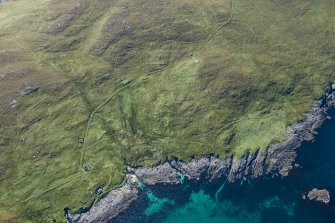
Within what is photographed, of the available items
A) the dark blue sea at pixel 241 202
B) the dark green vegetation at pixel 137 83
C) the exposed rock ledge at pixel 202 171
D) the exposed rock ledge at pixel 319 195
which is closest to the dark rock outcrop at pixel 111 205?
the exposed rock ledge at pixel 202 171

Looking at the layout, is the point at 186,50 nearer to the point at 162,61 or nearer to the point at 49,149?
the point at 162,61

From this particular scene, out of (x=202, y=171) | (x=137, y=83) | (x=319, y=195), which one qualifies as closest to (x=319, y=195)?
(x=319, y=195)

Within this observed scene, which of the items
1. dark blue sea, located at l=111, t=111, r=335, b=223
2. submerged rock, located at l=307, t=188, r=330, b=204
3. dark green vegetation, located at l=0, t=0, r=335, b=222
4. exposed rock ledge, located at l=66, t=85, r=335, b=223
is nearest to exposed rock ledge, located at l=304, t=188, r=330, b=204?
submerged rock, located at l=307, t=188, r=330, b=204

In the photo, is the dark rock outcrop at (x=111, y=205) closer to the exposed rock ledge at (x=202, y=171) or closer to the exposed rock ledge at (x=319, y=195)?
the exposed rock ledge at (x=202, y=171)

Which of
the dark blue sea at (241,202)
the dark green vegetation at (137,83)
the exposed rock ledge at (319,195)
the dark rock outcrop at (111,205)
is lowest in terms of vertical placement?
the exposed rock ledge at (319,195)

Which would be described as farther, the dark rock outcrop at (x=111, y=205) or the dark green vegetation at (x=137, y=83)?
the dark green vegetation at (x=137, y=83)

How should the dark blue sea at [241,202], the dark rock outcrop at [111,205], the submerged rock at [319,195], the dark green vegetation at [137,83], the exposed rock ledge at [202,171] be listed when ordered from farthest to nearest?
the dark green vegetation at [137,83]
the exposed rock ledge at [202,171]
the submerged rock at [319,195]
the dark rock outcrop at [111,205]
the dark blue sea at [241,202]

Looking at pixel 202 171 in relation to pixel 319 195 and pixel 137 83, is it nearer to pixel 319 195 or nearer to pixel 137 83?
pixel 319 195
